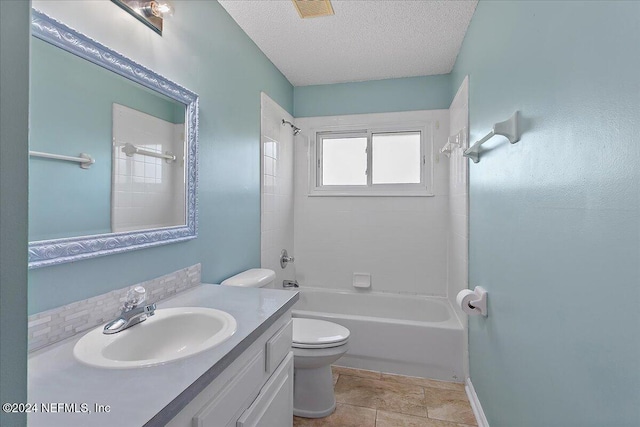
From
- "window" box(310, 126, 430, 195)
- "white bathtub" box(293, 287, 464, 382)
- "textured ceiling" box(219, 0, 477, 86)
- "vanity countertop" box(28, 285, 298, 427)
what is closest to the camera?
"vanity countertop" box(28, 285, 298, 427)

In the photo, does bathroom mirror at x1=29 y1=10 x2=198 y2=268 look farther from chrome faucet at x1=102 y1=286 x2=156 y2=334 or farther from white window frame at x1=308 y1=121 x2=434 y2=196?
white window frame at x1=308 y1=121 x2=434 y2=196

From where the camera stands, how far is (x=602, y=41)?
71 centimetres

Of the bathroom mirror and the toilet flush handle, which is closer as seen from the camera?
the bathroom mirror

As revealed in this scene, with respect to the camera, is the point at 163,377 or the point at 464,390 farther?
the point at 464,390

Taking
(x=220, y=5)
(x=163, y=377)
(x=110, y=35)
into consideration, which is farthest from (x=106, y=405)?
(x=220, y=5)

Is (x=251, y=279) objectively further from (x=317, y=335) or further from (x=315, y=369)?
(x=315, y=369)

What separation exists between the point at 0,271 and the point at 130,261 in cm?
99

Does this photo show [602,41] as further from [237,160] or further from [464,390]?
[464,390]

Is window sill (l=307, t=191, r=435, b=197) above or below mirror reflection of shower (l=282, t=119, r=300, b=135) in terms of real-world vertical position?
below

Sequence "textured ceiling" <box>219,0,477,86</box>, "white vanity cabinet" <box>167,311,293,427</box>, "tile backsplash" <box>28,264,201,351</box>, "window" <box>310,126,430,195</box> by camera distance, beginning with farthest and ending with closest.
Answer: "window" <box>310,126,430,195</box> < "textured ceiling" <box>219,0,477,86</box> < "tile backsplash" <box>28,264,201,351</box> < "white vanity cabinet" <box>167,311,293,427</box>

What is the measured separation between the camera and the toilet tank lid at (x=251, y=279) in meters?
1.77

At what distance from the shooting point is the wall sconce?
119cm

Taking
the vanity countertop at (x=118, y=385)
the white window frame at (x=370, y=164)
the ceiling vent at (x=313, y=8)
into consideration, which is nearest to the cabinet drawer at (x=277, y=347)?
the vanity countertop at (x=118, y=385)

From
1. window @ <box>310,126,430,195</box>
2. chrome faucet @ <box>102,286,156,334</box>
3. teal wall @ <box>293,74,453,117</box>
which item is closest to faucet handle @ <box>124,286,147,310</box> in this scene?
chrome faucet @ <box>102,286,156,334</box>
